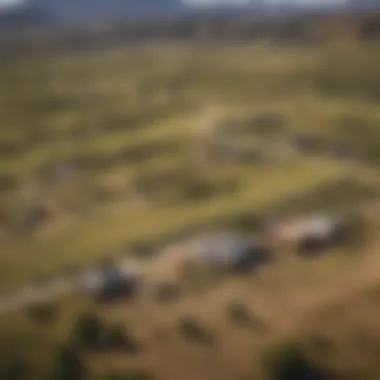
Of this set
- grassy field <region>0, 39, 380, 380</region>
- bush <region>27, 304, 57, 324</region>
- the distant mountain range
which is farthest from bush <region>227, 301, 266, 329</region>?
the distant mountain range

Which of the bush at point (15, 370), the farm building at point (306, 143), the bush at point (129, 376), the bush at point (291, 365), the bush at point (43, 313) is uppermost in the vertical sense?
the farm building at point (306, 143)

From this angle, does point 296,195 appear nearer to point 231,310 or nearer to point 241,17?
point 231,310

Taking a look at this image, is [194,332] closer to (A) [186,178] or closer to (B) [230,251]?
(B) [230,251]

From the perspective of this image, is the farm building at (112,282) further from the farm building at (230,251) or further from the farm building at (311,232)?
the farm building at (311,232)

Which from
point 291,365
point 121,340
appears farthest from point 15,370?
point 291,365

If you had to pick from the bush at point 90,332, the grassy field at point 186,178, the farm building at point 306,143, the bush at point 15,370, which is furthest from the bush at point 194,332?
the farm building at point 306,143

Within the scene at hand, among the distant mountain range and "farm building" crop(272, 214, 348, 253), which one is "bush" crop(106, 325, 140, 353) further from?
the distant mountain range

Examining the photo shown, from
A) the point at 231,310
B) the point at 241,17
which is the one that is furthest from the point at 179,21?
the point at 231,310
